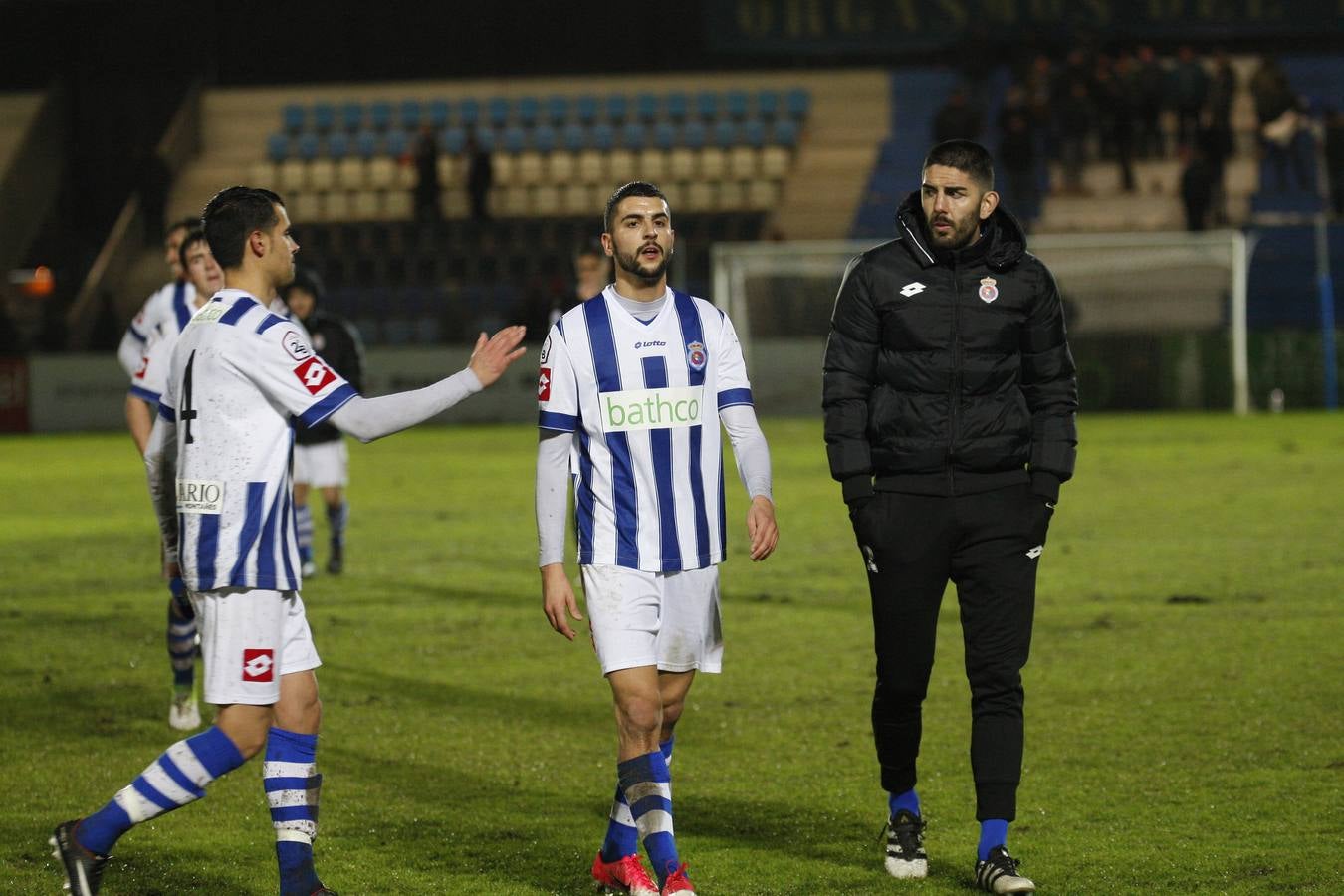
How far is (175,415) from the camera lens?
486 centimetres

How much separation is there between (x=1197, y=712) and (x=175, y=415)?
14.6 feet

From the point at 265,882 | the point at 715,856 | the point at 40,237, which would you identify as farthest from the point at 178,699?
the point at 40,237

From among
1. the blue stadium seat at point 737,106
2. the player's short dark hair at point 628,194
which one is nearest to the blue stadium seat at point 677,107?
the blue stadium seat at point 737,106

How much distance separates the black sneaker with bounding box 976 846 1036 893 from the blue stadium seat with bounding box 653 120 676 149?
1245 inches

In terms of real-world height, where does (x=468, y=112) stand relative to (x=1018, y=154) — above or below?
above

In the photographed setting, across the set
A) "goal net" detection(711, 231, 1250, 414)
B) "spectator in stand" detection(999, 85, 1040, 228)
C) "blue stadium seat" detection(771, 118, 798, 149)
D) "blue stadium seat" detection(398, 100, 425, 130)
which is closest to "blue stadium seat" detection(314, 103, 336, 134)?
"blue stadium seat" detection(398, 100, 425, 130)

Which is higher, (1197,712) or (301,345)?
(301,345)

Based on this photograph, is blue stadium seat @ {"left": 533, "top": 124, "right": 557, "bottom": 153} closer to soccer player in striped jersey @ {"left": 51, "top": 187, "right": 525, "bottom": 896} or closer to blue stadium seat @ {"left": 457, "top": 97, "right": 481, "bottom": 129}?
blue stadium seat @ {"left": 457, "top": 97, "right": 481, "bottom": 129}

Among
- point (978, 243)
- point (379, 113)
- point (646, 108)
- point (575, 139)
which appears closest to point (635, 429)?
point (978, 243)

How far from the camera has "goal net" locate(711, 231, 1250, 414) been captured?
93.1ft

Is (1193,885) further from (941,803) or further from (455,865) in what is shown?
(455,865)

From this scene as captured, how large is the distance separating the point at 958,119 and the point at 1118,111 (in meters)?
2.89

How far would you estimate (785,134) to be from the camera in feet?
117

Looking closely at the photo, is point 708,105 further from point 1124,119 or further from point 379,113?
point 1124,119
